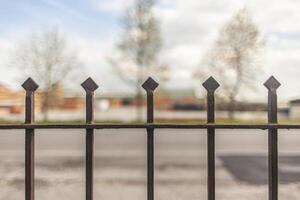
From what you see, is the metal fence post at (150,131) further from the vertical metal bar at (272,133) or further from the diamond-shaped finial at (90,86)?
the vertical metal bar at (272,133)

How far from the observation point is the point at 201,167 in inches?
340

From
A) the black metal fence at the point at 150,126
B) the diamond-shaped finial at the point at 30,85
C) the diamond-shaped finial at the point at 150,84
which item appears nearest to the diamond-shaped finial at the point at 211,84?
the black metal fence at the point at 150,126

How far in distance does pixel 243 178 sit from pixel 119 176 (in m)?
2.25

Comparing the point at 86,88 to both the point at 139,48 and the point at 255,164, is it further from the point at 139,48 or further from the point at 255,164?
the point at 139,48

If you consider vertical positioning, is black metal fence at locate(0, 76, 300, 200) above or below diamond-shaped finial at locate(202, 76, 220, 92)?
below

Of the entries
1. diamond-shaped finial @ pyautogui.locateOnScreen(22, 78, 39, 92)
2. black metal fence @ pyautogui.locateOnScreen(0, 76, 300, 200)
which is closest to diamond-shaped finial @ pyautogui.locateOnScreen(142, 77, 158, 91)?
black metal fence @ pyautogui.locateOnScreen(0, 76, 300, 200)

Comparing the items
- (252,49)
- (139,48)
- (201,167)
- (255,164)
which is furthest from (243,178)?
(139,48)

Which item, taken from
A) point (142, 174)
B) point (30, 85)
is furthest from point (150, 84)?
point (142, 174)

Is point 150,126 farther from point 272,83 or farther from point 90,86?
point 272,83

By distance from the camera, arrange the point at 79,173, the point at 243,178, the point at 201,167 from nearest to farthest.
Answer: the point at 243,178 < the point at 79,173 < the point at 201,167

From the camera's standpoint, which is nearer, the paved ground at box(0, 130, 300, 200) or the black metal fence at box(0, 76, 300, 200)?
the black metal fence at box(0, 76, 300, 200)

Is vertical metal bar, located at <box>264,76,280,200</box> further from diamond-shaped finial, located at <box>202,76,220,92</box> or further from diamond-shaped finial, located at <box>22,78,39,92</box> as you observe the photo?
diamond-shaped finial, located at <box>22,78,39,92</box>

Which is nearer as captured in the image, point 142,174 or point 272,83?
point 272,83

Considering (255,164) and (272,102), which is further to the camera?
(255,164)
